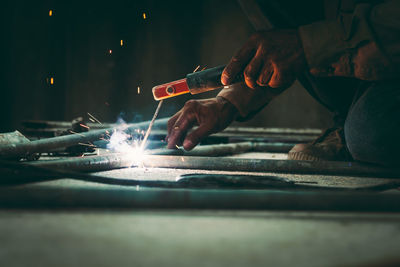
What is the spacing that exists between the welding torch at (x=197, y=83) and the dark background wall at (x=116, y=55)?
286 cm

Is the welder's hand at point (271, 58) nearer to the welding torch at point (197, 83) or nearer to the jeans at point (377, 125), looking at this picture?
the welding torch at point (197, 83)

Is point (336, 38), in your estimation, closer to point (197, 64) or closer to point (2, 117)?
point (197, 64)

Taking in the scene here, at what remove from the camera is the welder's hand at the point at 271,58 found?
4.59ft

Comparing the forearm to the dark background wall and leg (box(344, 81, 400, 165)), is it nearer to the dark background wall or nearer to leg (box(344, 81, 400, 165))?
leg (box(344, 81, 400, 165))

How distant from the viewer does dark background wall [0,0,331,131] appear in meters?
4.48

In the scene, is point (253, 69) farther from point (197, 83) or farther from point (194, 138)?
point (194, 138)

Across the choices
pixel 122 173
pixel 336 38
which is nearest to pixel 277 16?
pixel 336 38

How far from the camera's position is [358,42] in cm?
132

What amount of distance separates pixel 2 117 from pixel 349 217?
15.0 ft

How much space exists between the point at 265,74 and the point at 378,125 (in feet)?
1.68

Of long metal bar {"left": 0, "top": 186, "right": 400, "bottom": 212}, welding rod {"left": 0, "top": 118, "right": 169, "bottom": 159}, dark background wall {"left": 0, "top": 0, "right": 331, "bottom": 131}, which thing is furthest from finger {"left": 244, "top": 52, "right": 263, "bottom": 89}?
dark background wall {"left": 0, "top": 0, "right": 331, "bottom": 131}

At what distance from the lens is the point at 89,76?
4.64 m

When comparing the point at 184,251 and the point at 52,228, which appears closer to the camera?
the point at 184,251

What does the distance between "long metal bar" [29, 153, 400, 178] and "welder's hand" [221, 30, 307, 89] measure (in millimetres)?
374
